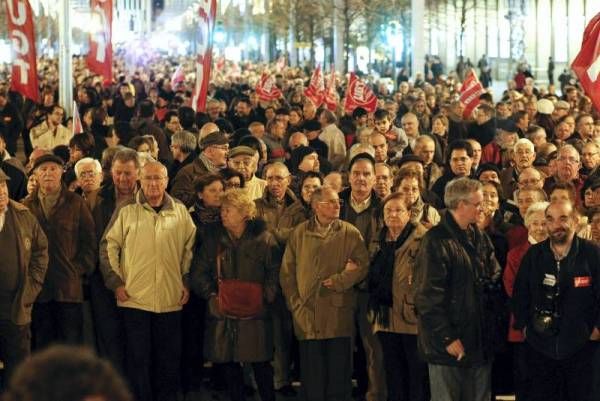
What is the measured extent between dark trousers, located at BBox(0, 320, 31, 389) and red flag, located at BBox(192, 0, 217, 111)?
8355 millimetres

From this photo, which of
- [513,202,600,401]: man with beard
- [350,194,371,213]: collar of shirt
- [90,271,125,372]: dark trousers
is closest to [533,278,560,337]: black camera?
[513,202,600,401]: man with beard

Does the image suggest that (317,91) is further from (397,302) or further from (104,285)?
(397,302)

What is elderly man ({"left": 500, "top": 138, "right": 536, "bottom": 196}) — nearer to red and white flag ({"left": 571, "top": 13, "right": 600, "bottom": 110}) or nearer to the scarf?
red and white flag ({"left": 571, "top": 13, "right": 600, "bottom": 110})

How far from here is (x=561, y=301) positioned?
7.57 meters

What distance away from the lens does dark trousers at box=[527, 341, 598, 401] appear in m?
7.77

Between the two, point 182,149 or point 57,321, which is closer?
point 57,321

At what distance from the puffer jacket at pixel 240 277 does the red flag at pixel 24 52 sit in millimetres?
9833

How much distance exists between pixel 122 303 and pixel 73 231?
2.22 feet

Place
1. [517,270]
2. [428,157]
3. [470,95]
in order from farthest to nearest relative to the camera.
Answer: [470,95] → [428,157] → [517,270]

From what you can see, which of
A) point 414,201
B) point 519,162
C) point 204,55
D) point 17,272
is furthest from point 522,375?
point 204,55

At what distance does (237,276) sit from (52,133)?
10.2m

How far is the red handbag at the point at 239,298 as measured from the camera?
8836 millimetres

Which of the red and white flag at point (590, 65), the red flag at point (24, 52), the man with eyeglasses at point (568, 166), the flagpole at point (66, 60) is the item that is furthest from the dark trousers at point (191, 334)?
the flagpole at point (66, 60)

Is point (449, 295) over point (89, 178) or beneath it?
beneath
